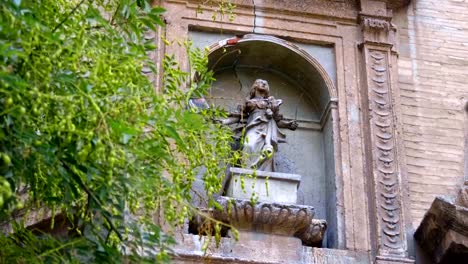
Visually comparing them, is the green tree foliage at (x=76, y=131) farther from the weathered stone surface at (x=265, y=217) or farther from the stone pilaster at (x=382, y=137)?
the stone pilaster at (x=382, y=137)

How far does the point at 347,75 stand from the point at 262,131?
0.99m

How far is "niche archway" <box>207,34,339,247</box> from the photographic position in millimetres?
8414

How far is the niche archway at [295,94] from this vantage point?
27.6ft

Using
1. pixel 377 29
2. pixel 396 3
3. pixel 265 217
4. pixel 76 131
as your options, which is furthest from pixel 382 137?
pixel 76 131

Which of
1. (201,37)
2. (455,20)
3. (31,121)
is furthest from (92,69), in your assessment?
(455,20)

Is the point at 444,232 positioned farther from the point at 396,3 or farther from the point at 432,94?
the point at 396,3

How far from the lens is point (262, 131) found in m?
8.14

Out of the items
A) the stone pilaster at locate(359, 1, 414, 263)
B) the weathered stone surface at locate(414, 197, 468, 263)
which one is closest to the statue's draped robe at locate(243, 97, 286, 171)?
the stone pilaster at locate(359, 1, 414, 263)

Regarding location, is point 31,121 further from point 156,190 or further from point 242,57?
point 242,57

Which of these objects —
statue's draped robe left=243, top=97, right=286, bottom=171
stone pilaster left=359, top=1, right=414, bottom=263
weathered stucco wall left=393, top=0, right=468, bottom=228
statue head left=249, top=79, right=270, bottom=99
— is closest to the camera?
stone pilaster left=359, top=1, right=414, bottom=263

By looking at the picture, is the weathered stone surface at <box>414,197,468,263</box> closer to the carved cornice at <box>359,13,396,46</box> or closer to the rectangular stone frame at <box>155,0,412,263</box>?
the rectangular stone frame at <box>155,0,412,263</box>

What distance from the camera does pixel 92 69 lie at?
509 cm

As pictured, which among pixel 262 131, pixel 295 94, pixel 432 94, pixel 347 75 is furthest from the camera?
pixel 295 94

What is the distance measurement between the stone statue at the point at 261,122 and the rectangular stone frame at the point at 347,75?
1.59ft
